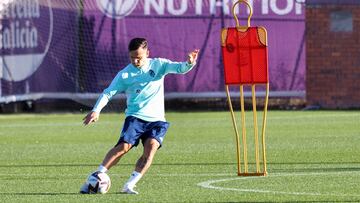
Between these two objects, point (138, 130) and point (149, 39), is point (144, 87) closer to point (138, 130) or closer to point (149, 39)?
point (138, 130)

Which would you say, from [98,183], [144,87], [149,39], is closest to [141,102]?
[144,87]

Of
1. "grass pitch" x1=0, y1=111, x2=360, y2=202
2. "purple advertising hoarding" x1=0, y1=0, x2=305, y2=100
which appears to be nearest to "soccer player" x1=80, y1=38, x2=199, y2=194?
"grass pitch" x1=0, y1=111, x2=360, y2=202

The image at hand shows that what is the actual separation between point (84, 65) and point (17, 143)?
872 cm

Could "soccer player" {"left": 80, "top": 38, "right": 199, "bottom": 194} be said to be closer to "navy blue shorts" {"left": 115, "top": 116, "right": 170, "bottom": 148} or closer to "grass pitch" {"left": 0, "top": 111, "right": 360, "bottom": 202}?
"navy blue shorts" {"left": 115, "top": 116, "right": 170, "bottom": 148}

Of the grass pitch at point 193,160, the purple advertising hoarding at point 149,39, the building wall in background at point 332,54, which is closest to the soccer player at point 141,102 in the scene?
the grass pitch at point 193,160

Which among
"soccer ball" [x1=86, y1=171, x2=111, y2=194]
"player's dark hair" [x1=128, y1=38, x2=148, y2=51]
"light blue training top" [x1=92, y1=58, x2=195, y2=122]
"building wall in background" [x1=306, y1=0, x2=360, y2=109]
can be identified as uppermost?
"player's dark hair" [x1=128, y1=38, x2=148, y2=51]

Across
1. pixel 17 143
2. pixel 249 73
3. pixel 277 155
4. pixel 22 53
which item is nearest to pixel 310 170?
pixel 249 73

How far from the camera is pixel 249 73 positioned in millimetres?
13836

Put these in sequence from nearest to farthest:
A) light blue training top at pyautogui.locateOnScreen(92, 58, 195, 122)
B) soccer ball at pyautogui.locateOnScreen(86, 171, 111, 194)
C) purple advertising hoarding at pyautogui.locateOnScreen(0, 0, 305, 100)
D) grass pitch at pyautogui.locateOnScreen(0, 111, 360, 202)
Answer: grass pitch at pyautogui.locateOnScreen(0, 111, 360, 202), soccer ball at pyautogui.locateOnScreen(86, 171, 111, 194), light blue training top at pyautogui.locateOnScreen(92, 58, 195, 122), purple advertising hoarding at pyautogui.locateOnScreen(0, 0, 305, 100)

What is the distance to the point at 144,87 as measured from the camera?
12.3 m

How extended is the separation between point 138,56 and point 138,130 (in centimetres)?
75

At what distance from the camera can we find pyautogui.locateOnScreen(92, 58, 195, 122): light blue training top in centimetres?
1226

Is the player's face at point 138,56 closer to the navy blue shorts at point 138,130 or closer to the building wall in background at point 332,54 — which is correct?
the navy blue shorts at point 138,130

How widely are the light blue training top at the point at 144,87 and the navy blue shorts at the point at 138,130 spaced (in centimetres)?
5
